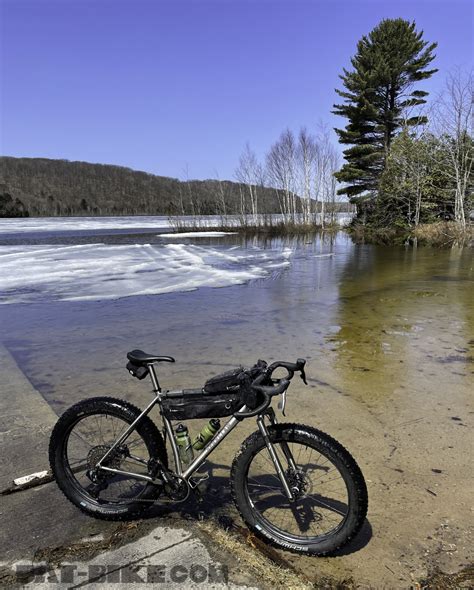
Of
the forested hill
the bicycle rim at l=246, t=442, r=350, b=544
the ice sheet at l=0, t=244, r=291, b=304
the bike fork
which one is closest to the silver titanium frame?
the bike fork

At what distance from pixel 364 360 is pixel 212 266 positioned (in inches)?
499

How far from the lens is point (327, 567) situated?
2457mm

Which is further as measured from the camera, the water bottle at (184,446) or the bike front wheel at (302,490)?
the water bottle at (184,446)

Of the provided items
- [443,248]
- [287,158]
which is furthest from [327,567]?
[287,158]

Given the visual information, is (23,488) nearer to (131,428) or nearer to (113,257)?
(131,428)

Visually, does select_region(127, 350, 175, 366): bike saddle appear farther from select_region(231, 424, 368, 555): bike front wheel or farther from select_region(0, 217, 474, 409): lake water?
select_region(0, 217, 474, 409): lake water

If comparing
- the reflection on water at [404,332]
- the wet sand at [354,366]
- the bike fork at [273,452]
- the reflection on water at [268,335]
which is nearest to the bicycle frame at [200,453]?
the bike fork at [273,452]

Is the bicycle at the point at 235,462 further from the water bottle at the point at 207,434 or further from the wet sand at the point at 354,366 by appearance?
the wet sand at the point at 354,366

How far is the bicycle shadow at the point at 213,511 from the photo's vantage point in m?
2.70

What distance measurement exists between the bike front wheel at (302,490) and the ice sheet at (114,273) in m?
9.50

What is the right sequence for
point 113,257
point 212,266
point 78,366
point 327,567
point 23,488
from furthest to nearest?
1. point 113,257
2. point 212,266
3. point 78,366
4. point 23,488
5. point 327,567

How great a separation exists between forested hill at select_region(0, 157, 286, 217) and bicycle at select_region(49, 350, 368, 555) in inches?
5225

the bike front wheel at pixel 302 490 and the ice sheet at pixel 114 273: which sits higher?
the bike front wheel at pixel 302 490

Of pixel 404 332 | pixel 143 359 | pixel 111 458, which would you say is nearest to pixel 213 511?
pixel 111 458
